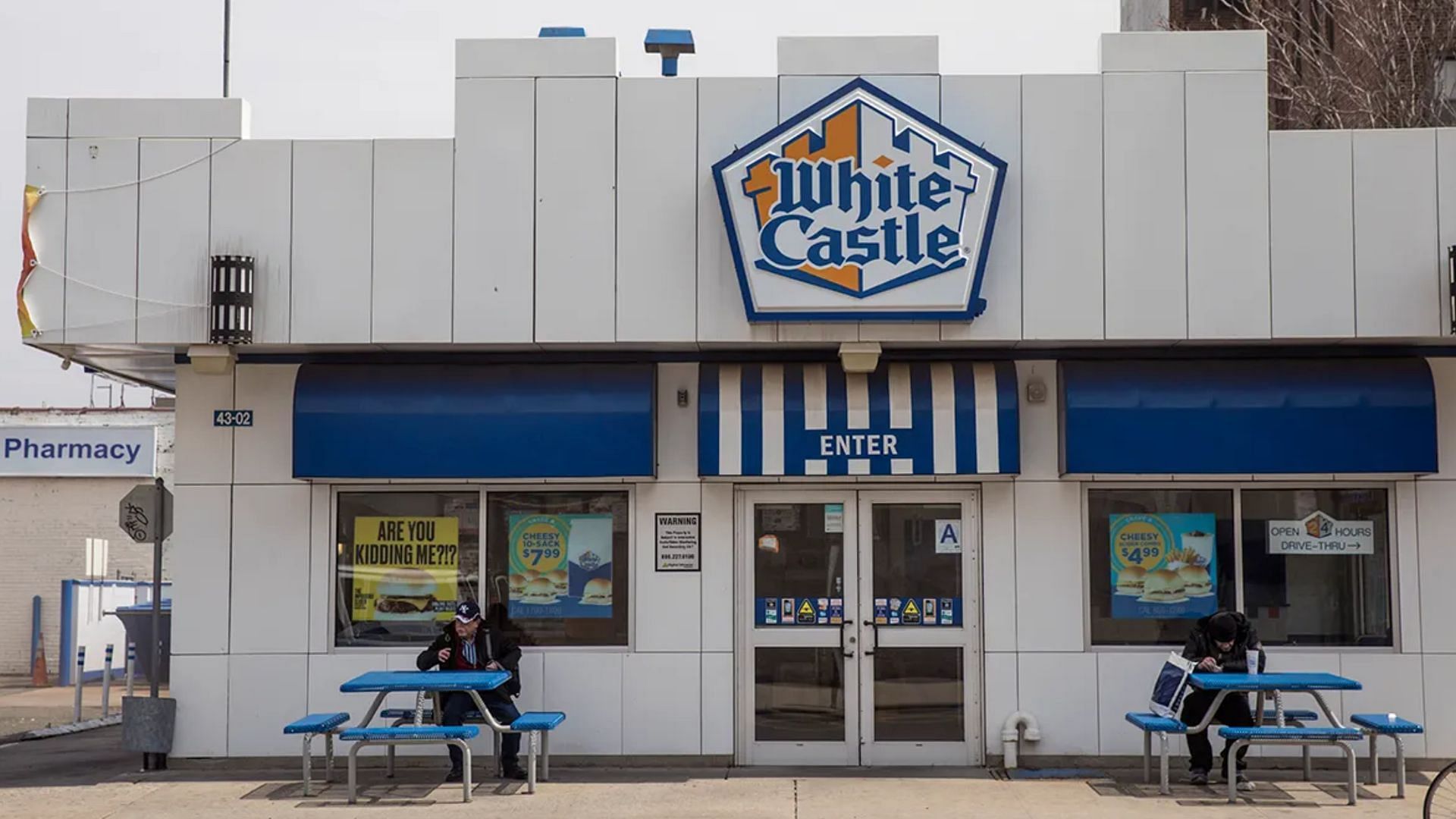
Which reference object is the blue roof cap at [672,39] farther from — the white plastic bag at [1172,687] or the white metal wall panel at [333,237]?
the white plastic bag at [1172,687]

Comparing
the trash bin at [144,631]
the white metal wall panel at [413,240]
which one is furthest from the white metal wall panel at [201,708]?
the trash bin at [144,631]

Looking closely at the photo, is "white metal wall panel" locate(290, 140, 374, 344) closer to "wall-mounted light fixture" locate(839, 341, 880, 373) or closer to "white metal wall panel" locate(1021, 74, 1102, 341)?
"wall-mounted light fixture" locate(839, 341, 880, 373)

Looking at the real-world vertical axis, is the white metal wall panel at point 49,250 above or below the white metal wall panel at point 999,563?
above

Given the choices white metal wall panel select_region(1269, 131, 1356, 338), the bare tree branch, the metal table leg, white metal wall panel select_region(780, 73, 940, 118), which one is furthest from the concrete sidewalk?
the bare tree branch

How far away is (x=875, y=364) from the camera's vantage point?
12625mm

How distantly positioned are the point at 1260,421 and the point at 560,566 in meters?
5.92

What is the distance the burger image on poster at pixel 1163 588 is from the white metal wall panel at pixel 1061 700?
727 millimetres

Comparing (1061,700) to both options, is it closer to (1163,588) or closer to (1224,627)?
(1163,588)

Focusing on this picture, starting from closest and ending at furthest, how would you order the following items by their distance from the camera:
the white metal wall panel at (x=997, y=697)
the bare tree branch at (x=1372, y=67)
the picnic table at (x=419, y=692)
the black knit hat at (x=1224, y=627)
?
1. the picnic table at (x=419, y=692)
2. the black knit hat at (x=1224, y=627)
3. the white metal wall panel at (x=997, y=697)
4. the bare tree branch at (x=1372, y=67)

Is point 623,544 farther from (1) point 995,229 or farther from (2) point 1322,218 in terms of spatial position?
(2) point 1322,218

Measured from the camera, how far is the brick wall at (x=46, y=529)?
85.2 ft

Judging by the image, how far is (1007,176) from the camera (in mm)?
12445

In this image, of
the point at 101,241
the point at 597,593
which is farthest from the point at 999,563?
the point at 101,241

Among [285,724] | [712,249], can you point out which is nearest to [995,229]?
[712,249]
